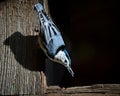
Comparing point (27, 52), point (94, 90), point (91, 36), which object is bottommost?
point (94, 90)

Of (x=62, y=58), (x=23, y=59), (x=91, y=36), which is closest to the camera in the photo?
(x=62, y=58)

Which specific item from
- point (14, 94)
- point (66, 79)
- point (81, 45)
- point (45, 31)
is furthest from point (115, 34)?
point (14, 94)

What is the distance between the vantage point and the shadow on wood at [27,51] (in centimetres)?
307

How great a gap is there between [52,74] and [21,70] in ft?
2.29

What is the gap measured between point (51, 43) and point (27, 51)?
0.44 meters

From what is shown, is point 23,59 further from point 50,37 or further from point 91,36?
point 91,36

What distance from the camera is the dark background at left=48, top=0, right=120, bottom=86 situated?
3.90 m

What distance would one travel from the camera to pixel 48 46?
2830mm

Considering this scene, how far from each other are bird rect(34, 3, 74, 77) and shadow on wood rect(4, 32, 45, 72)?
7.6 inches

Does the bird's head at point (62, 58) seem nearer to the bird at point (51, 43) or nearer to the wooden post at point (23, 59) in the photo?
the bird at point (51, 43)

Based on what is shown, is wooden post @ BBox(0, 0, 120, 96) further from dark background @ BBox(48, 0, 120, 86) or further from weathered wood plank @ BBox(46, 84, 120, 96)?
dark background @ BBox(48, 0, 120, 86)

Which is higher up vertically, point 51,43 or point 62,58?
point 51,43

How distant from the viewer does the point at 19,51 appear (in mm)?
3182

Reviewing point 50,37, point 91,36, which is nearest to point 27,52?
point 50,37
